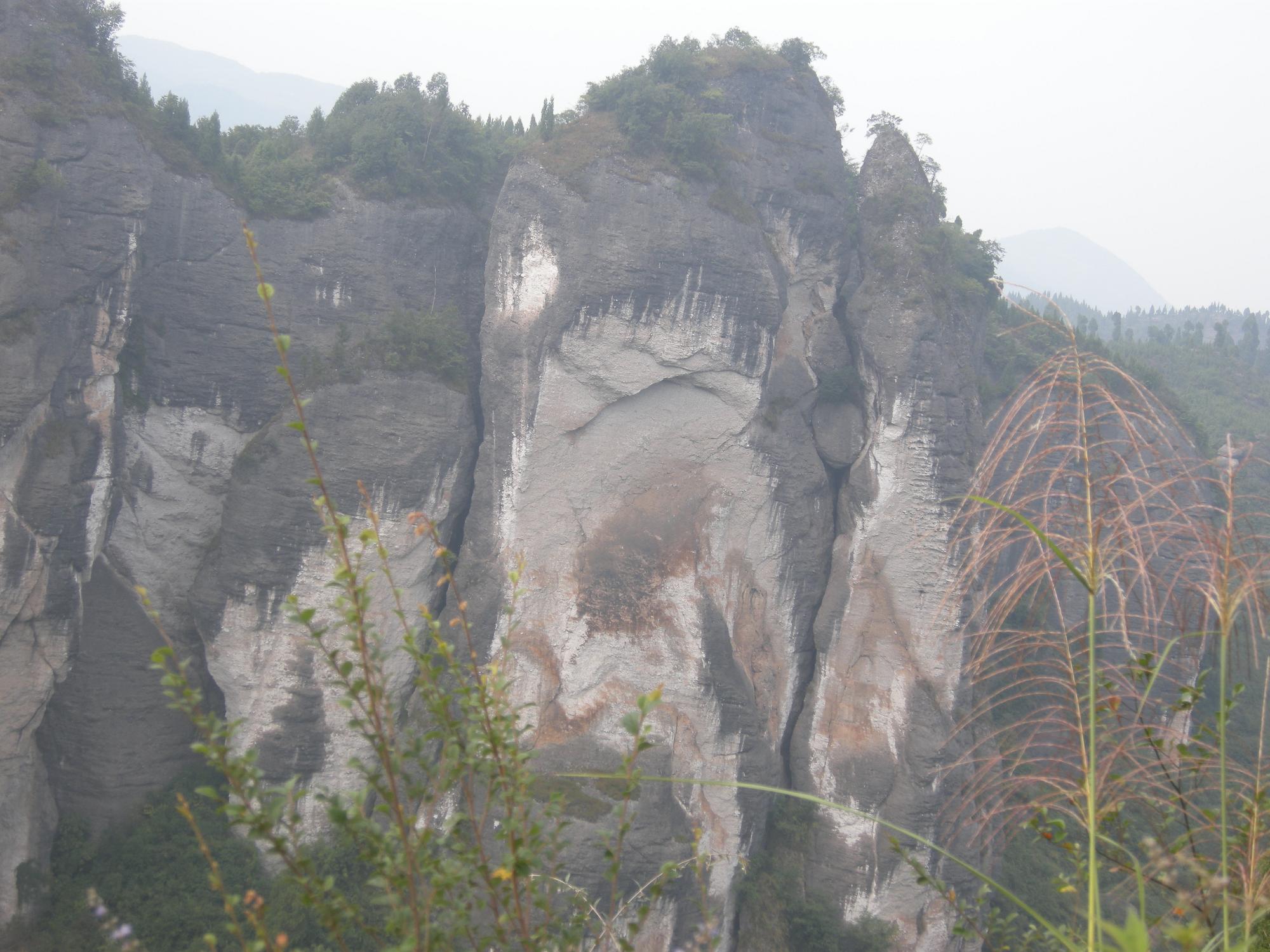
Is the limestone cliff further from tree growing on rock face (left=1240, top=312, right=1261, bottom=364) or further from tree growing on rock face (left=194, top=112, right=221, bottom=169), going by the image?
tree growing on rock face (left=1240, top=312, right=1261, bottom=364)

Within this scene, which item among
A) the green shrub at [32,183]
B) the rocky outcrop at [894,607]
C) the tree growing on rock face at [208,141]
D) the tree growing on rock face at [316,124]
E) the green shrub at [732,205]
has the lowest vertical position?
the rocky outcrop at [894,607]

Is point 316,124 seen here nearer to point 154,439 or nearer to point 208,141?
point 208,141

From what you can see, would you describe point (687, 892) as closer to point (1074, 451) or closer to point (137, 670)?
point (137, 670)

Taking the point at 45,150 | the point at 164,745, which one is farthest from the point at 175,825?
the point at 45,150

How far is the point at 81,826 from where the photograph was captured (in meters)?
15.4

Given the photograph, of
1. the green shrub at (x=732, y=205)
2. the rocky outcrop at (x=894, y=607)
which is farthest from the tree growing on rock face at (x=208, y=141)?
the rocky outcrop at (x=894, y=607)

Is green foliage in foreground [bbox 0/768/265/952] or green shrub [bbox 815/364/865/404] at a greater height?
green shrub [bbox 815/364/865/404]

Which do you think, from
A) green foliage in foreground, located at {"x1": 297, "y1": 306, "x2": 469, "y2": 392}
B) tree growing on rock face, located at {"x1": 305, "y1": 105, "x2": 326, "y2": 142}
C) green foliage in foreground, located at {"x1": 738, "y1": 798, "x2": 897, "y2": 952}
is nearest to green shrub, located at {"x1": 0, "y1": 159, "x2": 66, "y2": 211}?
green foliage in foreground, located at {"x1": 297, "y1": 306, "x2": 469, "y2": 392}

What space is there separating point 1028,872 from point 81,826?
62.7 feet

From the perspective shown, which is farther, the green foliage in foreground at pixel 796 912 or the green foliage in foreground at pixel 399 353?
the green foliage in foreground at pixel 399 353

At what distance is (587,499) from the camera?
16.9 m

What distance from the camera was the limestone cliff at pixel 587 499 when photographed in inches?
640

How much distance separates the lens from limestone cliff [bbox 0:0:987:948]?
1627 centimetres

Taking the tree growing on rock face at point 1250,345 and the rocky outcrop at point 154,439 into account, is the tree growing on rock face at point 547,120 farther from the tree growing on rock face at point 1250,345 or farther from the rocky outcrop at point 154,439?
the tree growing on rock face at point 1250,345
